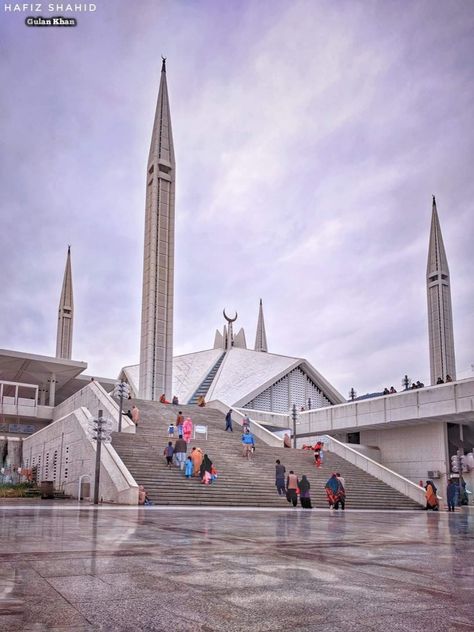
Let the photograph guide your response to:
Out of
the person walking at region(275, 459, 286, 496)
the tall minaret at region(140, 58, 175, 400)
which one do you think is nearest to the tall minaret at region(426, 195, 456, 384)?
the tall minaret at region(140, 58, 175, 400)

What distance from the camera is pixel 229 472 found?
18828 millimetres

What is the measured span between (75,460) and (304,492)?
768 cm

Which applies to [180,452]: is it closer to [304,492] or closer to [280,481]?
[280,481]

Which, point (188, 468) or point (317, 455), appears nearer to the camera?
point (188, 468)

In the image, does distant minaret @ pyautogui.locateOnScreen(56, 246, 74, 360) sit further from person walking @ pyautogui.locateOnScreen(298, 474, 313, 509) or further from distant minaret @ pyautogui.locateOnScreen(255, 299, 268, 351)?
person walking @ pyautogui.locateOnScreen(298, 474, 313, 509)

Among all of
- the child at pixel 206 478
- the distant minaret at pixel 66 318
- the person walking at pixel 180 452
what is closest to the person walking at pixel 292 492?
the child at pixel 206 478

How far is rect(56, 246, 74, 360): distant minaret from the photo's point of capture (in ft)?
197

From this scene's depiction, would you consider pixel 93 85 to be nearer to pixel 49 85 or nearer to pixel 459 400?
pixel 49 85

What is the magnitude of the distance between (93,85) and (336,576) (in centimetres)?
2659

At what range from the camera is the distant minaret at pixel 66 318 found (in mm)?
60125

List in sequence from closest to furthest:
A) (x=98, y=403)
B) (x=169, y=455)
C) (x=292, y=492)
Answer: (x=292, y=492) → (x=169, y=455) → (x=98, y=403)

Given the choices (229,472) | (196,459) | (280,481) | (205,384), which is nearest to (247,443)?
(229,472)

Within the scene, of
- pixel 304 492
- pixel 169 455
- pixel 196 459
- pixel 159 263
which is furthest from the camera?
pixel 159 263

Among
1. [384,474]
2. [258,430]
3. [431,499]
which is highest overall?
[258,430]
